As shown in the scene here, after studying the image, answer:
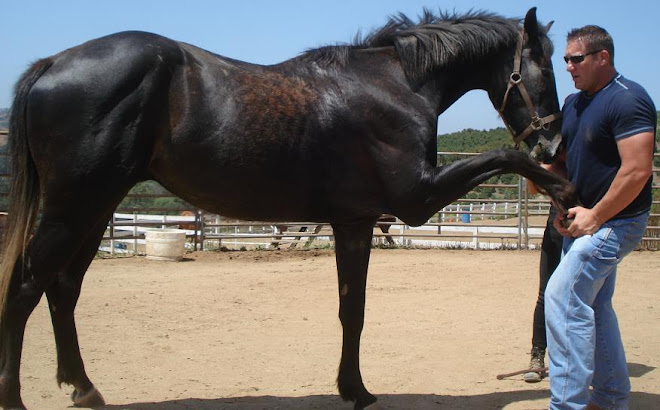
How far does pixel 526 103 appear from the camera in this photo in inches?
161

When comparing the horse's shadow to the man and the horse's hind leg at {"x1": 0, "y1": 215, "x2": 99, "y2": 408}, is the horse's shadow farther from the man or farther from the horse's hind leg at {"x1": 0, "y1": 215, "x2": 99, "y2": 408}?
the man

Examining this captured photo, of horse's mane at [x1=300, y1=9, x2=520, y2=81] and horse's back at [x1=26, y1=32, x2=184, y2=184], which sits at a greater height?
horse's mane at [x1=300, y1=9, x2=520, y2=81]

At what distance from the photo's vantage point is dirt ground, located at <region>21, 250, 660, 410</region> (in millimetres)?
4559

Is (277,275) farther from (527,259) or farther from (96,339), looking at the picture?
(527,259)

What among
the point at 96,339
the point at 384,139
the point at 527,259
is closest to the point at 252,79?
the point at 384,139

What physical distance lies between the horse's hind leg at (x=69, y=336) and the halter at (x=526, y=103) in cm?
275

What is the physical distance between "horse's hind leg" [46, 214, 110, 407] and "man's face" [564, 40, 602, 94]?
119 inches

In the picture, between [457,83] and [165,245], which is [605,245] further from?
[165,245]

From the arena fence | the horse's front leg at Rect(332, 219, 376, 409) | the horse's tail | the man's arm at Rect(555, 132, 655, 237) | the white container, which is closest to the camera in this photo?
the man's arm at Rect(555, 132, 655, 237)

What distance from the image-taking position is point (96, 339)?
599cm

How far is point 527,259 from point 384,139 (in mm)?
9367

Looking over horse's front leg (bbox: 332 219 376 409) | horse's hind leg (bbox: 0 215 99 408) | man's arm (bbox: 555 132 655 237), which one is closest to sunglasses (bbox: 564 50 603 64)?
man's arm (bbox: 555 132 655 237)

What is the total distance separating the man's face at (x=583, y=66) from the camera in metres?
3.46

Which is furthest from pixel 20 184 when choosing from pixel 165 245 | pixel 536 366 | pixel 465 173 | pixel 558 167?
pixel 165 245
